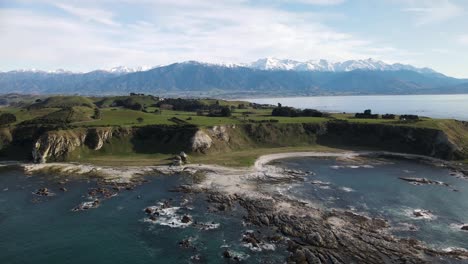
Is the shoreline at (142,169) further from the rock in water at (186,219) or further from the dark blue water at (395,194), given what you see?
the rock in water at (186,219)

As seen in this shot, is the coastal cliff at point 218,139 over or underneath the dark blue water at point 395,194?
over

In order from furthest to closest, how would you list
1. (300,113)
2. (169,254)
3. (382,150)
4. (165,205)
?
(300,113)
(382,150)
(165,205)
(169,254)

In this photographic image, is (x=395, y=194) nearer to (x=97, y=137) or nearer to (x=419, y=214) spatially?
(x=419, y=214)

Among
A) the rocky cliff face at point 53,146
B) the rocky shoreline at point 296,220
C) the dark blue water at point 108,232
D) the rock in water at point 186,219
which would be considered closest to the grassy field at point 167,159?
the rocky cliff face at point 53,146

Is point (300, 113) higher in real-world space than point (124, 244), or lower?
higher

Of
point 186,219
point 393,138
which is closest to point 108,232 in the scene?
point 186,219

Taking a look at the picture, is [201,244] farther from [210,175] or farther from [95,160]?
[95,160]

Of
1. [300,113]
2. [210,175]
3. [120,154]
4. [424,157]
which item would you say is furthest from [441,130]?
[120,154]
